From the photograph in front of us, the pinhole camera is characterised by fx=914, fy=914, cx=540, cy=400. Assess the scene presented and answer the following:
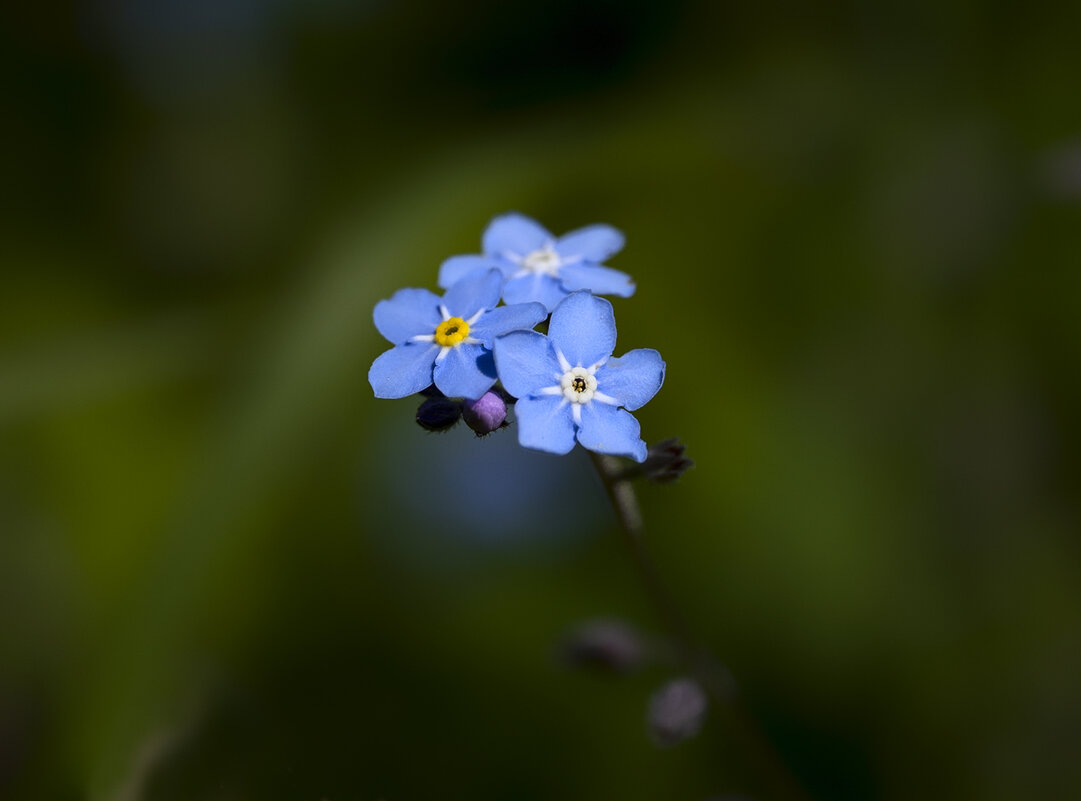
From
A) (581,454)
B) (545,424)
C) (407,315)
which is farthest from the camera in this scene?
(581,454)

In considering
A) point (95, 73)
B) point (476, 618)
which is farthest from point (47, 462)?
point (95, 73)

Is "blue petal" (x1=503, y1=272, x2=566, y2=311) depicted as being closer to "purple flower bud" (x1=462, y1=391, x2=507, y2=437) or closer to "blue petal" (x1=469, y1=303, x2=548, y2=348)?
"blue petal" (x1=469, y1=303, x2=548, y2=348)

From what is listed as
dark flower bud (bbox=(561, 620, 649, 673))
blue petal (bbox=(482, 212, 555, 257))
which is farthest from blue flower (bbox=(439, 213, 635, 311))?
dark flower bud (bbox=(561, 620, 649, 673))

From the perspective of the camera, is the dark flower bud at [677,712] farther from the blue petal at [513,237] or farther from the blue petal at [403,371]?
the blue petal at [513,237]

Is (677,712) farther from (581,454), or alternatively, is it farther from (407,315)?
(581,454)

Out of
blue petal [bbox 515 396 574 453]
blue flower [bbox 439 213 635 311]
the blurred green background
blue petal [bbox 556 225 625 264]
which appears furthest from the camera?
the blurred green background

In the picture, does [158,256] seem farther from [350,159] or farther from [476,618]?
[476,618]

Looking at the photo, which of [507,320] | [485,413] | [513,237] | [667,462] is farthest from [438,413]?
[513,237]
